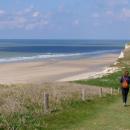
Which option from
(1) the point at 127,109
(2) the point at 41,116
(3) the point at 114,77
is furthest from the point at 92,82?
(2) the point at 41,116

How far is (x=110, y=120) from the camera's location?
2098 cm

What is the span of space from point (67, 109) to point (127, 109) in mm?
3584

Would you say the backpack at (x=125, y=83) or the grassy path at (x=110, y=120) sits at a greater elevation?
the backpack at (x=125, y=83)

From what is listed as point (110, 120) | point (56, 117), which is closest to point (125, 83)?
point (110, 120)

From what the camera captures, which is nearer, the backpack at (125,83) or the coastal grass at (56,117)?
the coastal grass at (56,117)

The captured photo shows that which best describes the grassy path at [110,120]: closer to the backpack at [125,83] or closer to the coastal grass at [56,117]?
the coastal grass at [56,117]

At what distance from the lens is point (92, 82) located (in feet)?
164

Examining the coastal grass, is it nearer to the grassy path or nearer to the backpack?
the grassy path

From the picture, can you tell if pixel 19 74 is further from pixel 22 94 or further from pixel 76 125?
pixel 76 125

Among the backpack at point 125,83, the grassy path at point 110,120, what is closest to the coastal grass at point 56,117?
the grassy path at point 110,120

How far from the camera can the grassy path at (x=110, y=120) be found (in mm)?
18938

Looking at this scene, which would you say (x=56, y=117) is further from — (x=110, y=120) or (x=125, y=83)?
(x=125, y=83)

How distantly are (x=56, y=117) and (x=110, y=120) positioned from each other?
2.54 m

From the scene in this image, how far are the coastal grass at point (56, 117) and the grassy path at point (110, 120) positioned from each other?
5 cm
